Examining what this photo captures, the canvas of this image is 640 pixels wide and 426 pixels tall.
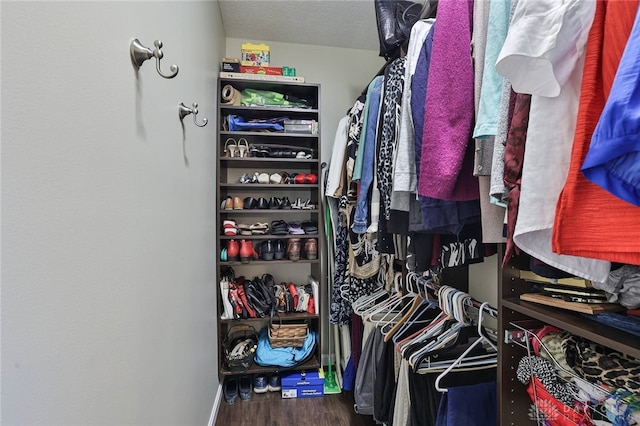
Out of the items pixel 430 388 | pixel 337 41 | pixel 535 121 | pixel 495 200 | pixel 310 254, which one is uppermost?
pixel 337 41

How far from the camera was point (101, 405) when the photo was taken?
23.9 inches

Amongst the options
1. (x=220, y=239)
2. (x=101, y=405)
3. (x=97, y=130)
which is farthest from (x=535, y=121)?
(x=220, y=239)

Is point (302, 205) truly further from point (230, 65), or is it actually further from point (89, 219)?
point (89, 219)

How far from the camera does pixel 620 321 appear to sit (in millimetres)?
615

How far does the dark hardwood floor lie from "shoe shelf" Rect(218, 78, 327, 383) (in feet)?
0.64

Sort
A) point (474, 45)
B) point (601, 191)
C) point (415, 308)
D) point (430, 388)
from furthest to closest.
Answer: point (415, 308)
point (430, 388)
point (474, 45)
point (601, 191)

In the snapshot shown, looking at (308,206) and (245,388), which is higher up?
(308,206)

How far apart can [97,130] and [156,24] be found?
1.65 ft

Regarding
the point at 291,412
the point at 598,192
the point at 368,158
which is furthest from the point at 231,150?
the point at 598,192

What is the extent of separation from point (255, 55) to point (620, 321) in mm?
2426

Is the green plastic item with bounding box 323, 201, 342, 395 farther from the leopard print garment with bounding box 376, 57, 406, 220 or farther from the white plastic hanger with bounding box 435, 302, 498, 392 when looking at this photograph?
the white plastic hanger with bounding box 435, 302, 498, 392

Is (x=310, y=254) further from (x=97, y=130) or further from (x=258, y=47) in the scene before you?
(x=97, y=130)

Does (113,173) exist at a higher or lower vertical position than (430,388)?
higher

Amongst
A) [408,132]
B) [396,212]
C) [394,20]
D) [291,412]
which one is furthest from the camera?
[291,412]
